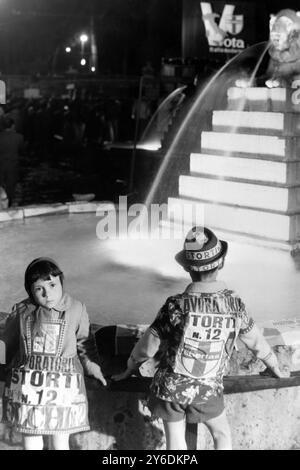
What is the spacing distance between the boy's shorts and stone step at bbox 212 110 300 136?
16.0 feet

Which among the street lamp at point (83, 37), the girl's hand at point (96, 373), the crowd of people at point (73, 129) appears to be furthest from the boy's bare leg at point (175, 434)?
the street lamp at point (83, 37)

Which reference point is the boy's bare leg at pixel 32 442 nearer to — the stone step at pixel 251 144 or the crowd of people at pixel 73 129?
the stone step at pixel 251 144

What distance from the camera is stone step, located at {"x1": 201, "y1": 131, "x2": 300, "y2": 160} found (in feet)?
25.9

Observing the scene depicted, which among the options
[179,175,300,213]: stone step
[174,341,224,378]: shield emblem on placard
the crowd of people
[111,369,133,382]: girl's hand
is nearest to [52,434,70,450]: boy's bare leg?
[111,369,133,382]: girl's hand

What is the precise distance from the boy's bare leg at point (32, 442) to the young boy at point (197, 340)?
2.21 feet

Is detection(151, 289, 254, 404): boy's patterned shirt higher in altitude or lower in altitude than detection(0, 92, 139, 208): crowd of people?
lower

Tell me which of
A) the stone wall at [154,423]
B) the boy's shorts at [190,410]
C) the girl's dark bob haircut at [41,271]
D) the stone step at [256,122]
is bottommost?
the stone wall at [154,423]

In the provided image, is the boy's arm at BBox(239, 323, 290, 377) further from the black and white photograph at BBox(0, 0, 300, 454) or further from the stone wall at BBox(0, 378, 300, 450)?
the stone wall at BBox(0, 378, 300, 450)

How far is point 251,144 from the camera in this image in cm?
823

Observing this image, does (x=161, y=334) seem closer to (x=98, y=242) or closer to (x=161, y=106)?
(x=98, y=242)

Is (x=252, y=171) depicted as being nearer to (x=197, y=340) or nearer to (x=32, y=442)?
(x=197, y=340)

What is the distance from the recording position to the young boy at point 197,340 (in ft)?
12.0

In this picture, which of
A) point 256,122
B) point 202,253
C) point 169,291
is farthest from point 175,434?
point 256,122

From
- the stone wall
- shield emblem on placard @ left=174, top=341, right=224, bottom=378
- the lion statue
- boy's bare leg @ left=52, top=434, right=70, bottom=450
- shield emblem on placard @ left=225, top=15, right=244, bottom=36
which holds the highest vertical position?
shield emblem on placard @ left=225, top=15, right=244, bottom=36
